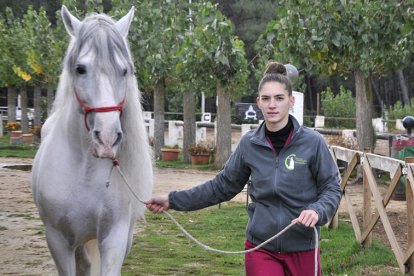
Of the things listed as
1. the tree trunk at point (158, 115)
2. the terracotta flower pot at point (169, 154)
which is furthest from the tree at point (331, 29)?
the tree trunk at point (158, 115)

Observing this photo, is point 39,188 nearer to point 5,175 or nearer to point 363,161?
point 363,161

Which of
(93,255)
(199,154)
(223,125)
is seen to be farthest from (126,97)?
(199,154)

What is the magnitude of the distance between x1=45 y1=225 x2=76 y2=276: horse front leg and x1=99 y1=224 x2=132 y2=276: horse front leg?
0.27 m

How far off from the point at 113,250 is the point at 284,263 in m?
1.03

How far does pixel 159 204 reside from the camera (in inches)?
165

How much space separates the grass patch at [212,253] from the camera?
22.7 ft

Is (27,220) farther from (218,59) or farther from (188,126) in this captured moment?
(188,126)

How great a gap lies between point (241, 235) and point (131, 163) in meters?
5.15

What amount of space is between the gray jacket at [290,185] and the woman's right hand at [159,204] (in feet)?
1.91

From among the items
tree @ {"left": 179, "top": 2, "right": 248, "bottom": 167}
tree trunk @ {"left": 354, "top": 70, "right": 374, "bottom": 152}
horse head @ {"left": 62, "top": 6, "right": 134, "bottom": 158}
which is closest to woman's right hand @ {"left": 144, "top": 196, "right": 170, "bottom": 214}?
horse head @ {"left": 62, "top": 6, "right": 134, "bottom": 158}

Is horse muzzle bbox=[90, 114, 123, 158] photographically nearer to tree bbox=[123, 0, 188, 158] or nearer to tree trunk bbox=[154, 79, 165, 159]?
tree bbox=[123, 0, 188, 158]

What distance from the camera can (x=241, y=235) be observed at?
30.5 ft

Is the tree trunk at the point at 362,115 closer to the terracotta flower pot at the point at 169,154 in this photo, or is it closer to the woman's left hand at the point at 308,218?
the terracotta flower pot at the point at 169,154

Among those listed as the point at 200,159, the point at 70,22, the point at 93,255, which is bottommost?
the point at 200,159
